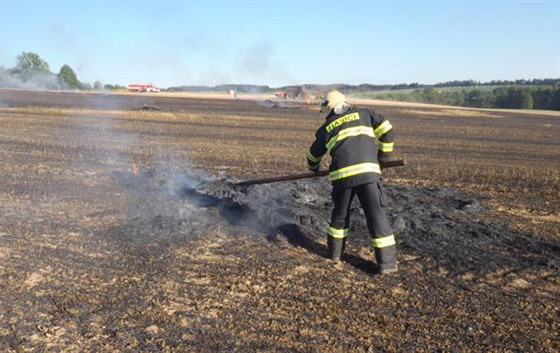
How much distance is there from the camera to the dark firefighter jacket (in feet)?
17.7

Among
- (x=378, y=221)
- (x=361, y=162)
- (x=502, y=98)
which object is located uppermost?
(x=361, y=162)

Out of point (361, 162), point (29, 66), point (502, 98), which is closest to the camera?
point (361, 162)

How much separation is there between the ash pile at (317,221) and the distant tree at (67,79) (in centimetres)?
2116

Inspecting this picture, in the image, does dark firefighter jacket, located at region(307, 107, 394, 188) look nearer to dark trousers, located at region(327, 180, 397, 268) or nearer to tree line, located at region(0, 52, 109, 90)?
dark trousers, located at region(327, 180, 397, 268)

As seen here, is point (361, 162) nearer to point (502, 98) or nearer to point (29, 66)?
point (29, 66)

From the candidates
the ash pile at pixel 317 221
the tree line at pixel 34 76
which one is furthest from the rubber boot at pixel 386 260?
the tree line at pixel 34 76

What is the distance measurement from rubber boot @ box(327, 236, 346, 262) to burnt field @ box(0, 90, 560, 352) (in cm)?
15

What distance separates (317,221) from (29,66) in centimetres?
2347

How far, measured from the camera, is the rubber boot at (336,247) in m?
5.81

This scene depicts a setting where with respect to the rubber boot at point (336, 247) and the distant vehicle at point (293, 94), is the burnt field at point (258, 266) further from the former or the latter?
the distant vehicle at point (293, 94)

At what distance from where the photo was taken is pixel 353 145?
541cm

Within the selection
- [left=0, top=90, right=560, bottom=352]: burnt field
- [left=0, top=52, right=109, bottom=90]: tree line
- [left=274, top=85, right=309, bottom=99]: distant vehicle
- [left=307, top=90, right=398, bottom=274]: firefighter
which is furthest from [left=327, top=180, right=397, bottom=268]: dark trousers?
[left=274, top=85, right=309, bottom=99]: distant vehicle

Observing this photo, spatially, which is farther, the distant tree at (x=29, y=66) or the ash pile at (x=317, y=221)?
the distant tree at (x=29, y=66)

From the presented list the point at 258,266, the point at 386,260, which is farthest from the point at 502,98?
the point at 258,266
